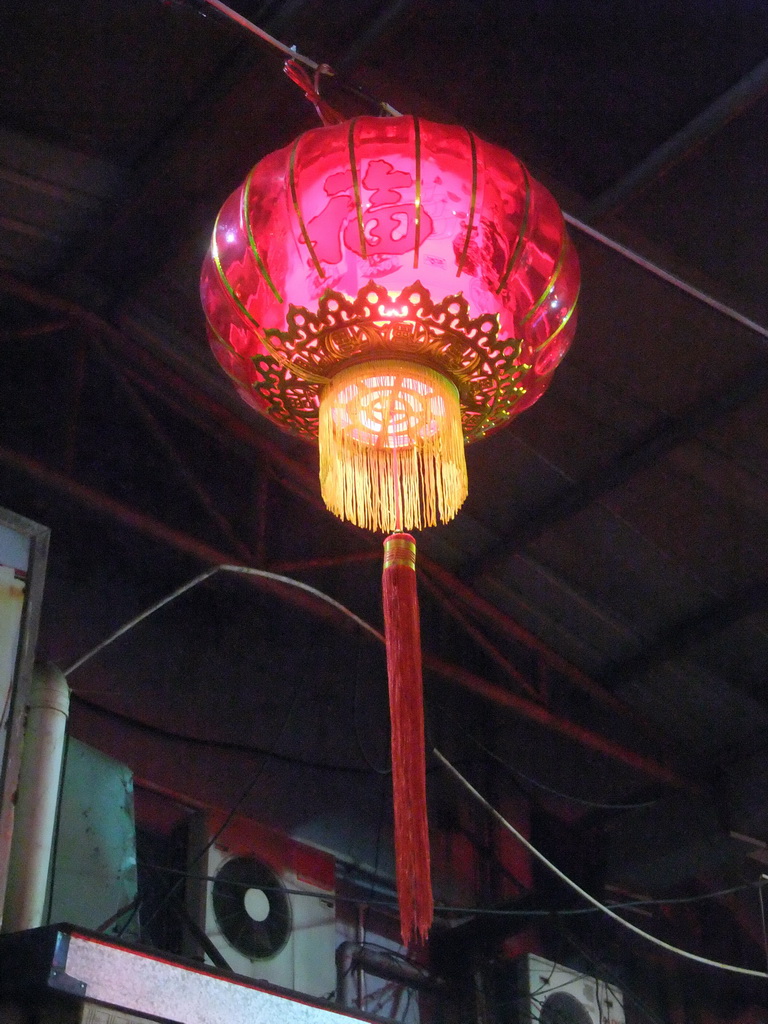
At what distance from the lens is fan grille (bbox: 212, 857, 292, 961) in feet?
13.0

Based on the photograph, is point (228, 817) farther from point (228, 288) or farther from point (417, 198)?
point (417, 198)

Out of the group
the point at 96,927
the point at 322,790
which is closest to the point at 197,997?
the point at 96,927

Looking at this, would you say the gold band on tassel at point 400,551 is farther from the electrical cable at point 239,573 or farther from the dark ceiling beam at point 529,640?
the dark ceiling beam at point 529,640

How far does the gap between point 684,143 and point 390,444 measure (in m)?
1.37

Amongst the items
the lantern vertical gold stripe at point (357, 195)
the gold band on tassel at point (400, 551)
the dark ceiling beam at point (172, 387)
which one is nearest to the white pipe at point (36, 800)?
the gold band on tassel at point (400, 551)

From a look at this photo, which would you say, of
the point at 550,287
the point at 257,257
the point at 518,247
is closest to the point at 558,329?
the point at 550,287

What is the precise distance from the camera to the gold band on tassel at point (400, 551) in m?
2.38

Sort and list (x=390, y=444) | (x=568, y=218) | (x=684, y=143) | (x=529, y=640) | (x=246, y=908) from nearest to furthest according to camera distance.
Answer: (x=390, y=444)
(x=568, y=218)
(x=684, y=143)
(x=246, y=908)
(x=529, y=640)

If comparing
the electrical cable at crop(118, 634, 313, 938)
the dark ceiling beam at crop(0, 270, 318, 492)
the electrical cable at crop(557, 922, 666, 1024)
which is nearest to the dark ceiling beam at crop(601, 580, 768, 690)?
the electrical cable at crop(557, 922, 666, 1024)

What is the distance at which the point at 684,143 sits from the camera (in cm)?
315

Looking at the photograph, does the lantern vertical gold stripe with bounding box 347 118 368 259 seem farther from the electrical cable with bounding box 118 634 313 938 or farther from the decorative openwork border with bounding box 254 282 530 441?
the electrical cable with bounding box 118 634 313 938

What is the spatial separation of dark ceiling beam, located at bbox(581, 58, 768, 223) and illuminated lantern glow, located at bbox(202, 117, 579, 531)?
3.38ft

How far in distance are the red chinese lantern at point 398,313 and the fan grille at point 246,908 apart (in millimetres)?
1961

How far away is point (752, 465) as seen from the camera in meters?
4.00
